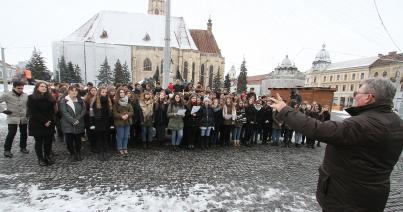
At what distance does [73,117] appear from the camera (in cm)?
537

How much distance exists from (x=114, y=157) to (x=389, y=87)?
573cm

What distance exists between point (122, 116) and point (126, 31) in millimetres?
42797

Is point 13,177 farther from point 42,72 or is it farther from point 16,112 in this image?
point 42,72

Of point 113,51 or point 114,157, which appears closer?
point 114,157

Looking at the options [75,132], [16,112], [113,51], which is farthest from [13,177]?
[113,51]

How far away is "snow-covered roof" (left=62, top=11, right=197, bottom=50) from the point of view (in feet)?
139

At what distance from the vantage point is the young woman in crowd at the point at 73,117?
5.30 metres

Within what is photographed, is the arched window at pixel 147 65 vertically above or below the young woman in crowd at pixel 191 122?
above

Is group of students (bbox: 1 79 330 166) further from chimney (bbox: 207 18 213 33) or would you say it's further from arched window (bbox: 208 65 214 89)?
chimney (bbox: 207 18 213 33)

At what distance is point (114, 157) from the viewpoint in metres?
5.82

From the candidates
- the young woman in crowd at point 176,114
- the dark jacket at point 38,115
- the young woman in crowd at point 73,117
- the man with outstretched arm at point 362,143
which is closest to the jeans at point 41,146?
the dark jacket at point 38,115

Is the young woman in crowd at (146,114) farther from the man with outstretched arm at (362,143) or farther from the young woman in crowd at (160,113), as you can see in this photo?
the man with outstretched arm at (362,143)

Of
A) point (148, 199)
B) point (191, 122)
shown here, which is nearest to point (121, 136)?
point (191, 122)

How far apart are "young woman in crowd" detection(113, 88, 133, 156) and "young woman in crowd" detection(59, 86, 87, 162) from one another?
0.78 meters
